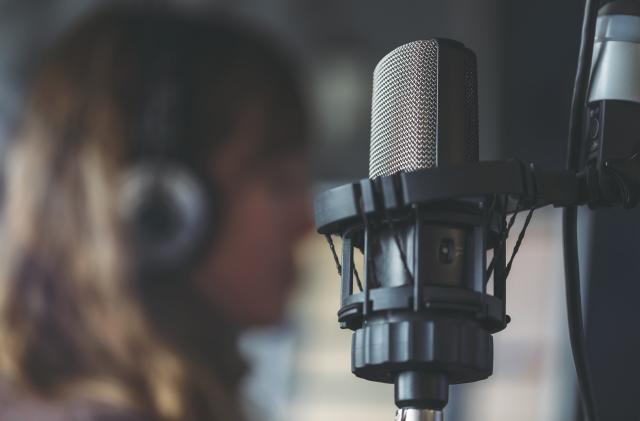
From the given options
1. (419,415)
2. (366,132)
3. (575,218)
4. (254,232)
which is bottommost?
(419,415)

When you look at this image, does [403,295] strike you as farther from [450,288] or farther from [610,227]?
[610,227]

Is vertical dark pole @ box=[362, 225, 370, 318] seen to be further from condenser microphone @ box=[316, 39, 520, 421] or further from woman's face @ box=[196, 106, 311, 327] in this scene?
woman's face @ box=[196, 106, 311, 327]

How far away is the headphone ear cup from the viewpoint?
79.5 inches

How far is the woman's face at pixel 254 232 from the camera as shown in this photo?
6.61 ft

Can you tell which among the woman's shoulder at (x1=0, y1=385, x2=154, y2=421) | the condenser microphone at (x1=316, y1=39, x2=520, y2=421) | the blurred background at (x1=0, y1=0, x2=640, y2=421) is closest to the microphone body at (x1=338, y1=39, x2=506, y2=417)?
the condenser microphone at (x1=316, y1=39, x2=520, y2=421)

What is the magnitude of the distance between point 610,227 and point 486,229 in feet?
3.06

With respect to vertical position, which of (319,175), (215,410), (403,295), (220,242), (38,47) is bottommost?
(403,295)

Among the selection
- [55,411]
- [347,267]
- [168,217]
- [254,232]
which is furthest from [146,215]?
[347,267]

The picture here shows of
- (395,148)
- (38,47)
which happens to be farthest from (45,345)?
(395,148)

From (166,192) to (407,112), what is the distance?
63.2 inches

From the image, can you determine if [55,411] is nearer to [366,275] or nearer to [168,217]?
[168,217]

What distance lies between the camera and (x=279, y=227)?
2.05 metres

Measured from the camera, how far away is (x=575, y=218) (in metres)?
0.50

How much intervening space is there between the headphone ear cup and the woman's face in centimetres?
4
